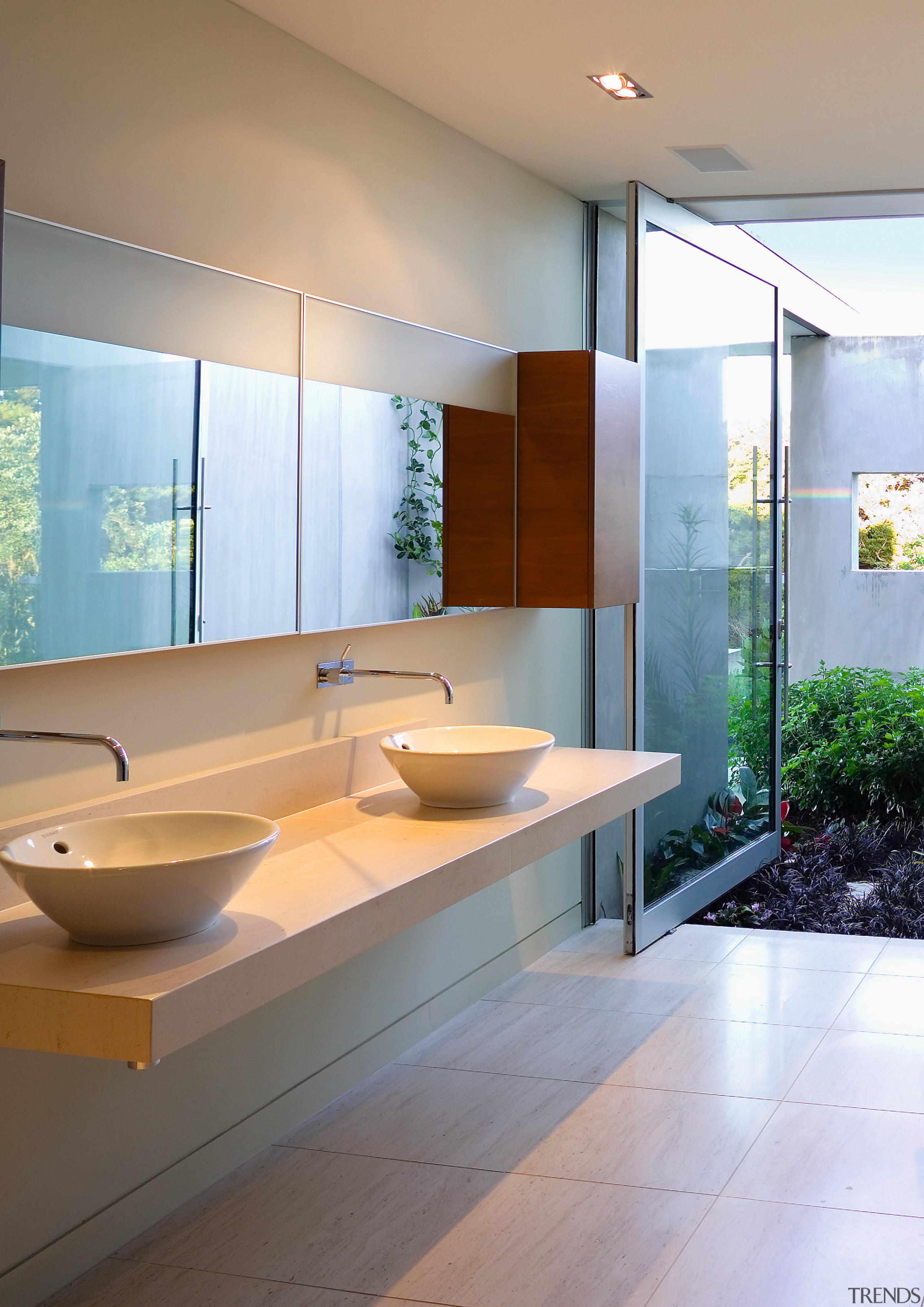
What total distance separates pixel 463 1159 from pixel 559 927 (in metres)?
1.69

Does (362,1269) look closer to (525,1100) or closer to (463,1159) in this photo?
(463,1159)

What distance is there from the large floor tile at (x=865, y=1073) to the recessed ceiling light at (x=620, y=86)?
2646mm

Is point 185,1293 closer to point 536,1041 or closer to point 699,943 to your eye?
point 536,1041

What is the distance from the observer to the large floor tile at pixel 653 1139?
2.85 metres

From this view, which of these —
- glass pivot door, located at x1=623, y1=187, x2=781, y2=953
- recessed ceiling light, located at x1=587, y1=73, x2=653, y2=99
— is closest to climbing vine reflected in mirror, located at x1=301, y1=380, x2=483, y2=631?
recessed ceiling light, located at x1=587, y1=73, x2=653, y2=99

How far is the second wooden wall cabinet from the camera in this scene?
3.86 meters

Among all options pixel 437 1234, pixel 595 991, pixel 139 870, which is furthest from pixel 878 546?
pixel 139 870

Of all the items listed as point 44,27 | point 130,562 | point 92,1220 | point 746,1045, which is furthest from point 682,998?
point 44,27

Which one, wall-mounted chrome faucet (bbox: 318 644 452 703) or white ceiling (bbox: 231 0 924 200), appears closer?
white ceiling (bbox: 231 0 924 200)

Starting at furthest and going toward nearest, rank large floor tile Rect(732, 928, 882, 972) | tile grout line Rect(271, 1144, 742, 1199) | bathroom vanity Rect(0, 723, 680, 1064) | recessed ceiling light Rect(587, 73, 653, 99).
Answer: large floor tile Rect(732, 928, 882, 972), recessed ceiling light Rect(587, 73, 653, 99), tile grout line Rect(271, 1144, 742, 1199), bathroom vanity Rect(0, 723, 680, 1064)

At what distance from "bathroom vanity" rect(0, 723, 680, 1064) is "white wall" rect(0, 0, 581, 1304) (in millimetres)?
101

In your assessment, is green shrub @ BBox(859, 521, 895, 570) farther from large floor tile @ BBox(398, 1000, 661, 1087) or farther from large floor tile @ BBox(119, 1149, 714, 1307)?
large floor tile @ BBox(119, 1149, 714, 1307)

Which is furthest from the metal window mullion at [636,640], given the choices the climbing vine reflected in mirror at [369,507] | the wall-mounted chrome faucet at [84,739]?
the wall-mounted chrome faucet at [84,739]

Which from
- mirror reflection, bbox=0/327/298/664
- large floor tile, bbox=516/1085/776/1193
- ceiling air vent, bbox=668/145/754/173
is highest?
ceiling air vent, bbox=668/145/754/173
